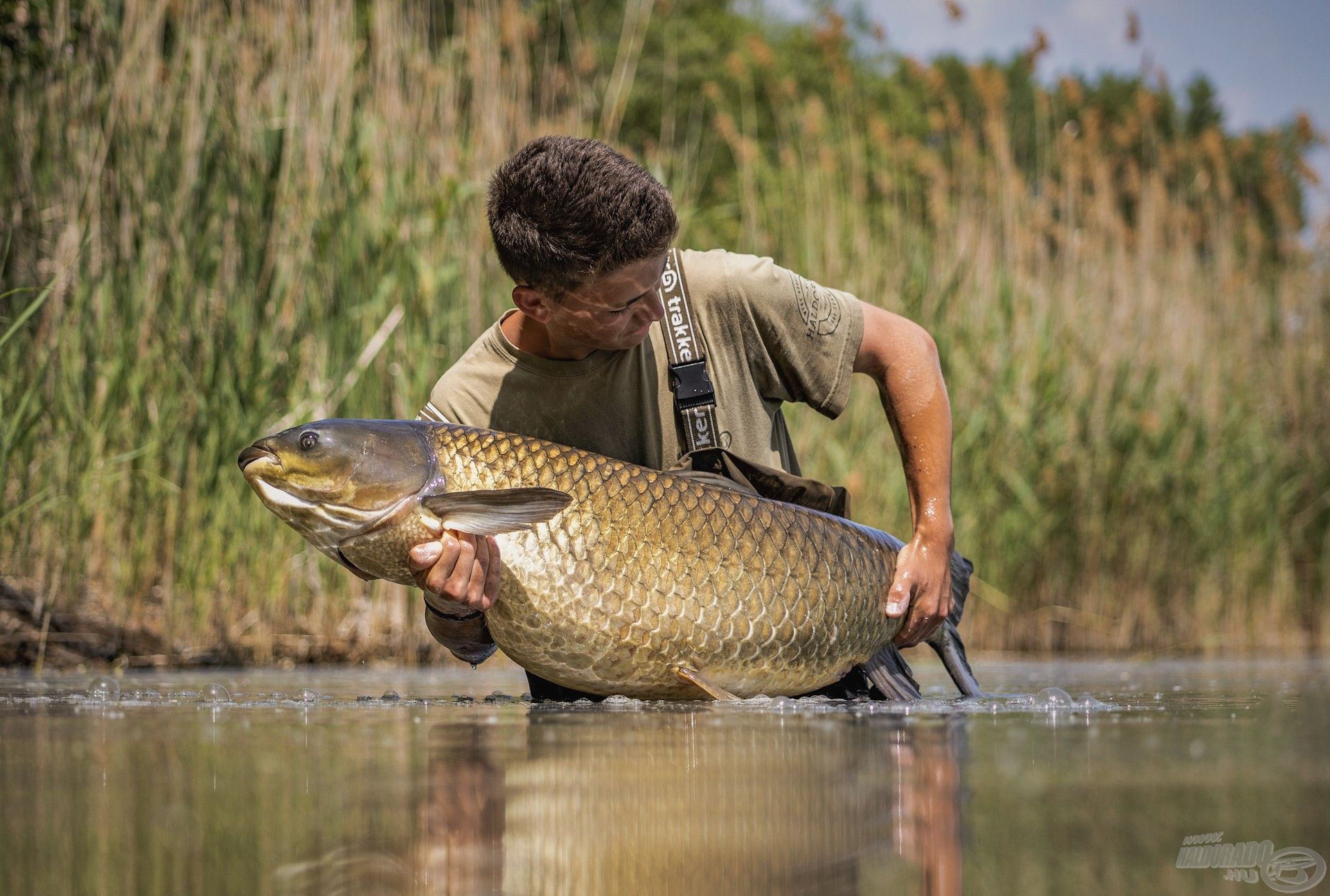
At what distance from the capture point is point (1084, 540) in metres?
7.06

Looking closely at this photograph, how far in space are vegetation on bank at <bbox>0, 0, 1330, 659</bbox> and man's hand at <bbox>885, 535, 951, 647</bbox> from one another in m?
2.39

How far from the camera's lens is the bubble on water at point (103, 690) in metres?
3.38

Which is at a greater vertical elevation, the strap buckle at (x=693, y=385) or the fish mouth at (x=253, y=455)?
the strap buckle at (x=693, y=385)

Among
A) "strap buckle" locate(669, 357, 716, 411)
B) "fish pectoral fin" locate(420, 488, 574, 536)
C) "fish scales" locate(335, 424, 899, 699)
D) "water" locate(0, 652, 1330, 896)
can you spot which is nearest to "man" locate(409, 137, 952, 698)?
"strap buckle" locate(669, 357, 716, 411)

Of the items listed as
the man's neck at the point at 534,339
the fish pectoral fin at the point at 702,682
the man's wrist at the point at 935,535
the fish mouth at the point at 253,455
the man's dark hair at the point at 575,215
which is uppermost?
the man's dark hair at the point at 575,215

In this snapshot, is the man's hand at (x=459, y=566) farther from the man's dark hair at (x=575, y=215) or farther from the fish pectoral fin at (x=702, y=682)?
the man's dark hair at (x=575, y=215)

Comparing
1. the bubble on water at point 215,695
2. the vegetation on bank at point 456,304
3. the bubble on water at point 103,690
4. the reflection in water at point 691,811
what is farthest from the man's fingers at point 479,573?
the vegetation on bank at point 456,304

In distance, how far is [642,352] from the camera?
3.65 meters

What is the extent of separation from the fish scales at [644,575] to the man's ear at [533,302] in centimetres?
37

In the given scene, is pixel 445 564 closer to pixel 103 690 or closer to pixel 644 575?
pixel 644 575

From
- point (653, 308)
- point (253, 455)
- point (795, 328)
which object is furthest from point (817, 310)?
point (253, 455)

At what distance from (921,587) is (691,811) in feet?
5.98

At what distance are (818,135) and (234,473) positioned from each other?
419 cm

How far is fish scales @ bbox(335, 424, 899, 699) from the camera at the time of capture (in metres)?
3.08
